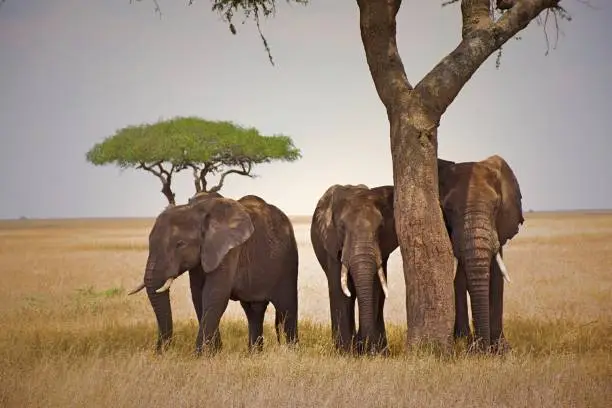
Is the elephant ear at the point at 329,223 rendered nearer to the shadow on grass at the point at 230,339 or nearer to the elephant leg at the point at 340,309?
the elephant leg at the point at 340,309

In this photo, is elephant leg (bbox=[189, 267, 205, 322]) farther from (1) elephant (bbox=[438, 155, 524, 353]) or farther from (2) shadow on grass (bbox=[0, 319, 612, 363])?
(1) elephant (bbox=[438, 155, 524, 353])

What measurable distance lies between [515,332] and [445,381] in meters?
5.71

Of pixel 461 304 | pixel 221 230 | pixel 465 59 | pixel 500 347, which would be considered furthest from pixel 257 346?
pixel 465 59

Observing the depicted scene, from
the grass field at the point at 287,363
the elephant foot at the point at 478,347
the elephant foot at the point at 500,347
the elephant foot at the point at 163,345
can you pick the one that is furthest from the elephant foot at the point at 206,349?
the elephant foot at the point at 500,347

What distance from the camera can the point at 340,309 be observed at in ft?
45.4

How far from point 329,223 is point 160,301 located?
2.88m

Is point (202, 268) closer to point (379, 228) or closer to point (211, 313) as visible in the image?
point (211, 313)

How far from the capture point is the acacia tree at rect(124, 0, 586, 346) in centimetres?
1259

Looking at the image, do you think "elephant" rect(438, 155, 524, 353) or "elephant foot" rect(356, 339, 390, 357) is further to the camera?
"elephant foot" rect(356, 339, 390, 357)

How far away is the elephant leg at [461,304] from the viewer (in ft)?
45.4

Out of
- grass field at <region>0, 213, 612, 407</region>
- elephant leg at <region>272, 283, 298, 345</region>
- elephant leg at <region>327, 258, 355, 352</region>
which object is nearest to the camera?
grass field at <region>0, 213, 612, 407</region>

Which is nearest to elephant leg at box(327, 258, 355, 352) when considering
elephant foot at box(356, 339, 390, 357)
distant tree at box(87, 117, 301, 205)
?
elephant foot at box(356, 339, 390, 357)

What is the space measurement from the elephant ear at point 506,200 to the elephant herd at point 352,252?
2 centimetres

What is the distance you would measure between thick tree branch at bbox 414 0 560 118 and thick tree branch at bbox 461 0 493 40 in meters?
0.29
